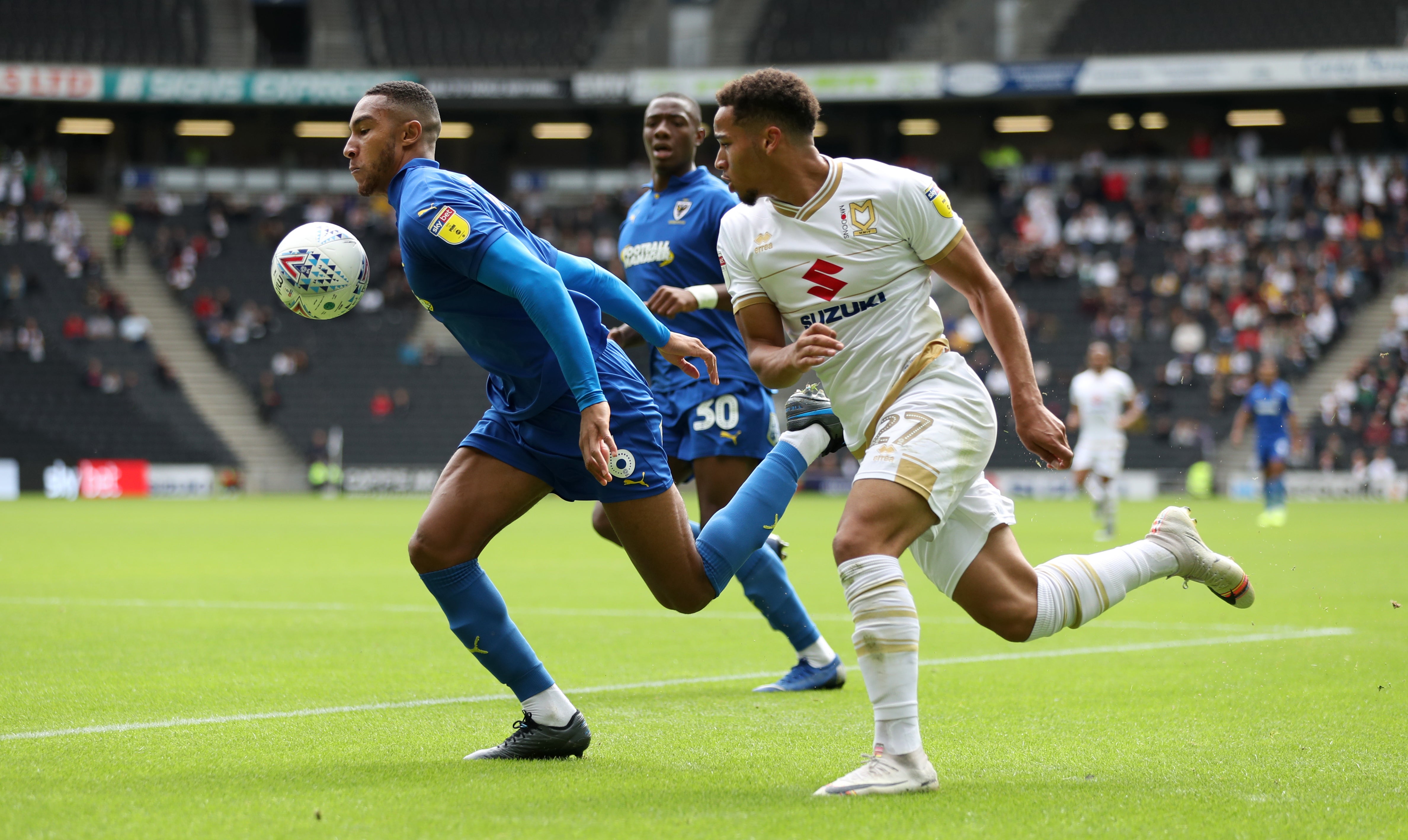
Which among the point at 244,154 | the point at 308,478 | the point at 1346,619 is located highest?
the point at 244,154

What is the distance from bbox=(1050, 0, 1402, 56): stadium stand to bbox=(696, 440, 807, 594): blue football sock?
36053 mm

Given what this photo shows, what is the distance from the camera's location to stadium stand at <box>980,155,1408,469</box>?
3138 centimetres

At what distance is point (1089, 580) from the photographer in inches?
185

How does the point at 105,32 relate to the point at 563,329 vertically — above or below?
above

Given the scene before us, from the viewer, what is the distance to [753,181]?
4.54 m

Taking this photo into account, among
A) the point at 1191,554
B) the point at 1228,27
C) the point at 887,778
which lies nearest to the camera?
the point at 887,778

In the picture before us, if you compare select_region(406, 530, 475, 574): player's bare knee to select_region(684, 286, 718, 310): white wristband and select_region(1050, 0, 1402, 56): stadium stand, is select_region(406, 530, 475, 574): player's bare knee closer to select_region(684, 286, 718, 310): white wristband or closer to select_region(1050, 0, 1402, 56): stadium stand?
select_region(684, 286, 718, 310): white wristband

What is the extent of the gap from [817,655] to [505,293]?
113 inches

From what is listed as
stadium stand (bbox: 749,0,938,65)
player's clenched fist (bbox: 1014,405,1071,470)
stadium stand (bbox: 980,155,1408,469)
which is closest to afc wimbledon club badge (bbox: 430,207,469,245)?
player's clenched fist (bbox: 1014,405,1071,470)

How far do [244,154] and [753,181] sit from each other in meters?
41.0

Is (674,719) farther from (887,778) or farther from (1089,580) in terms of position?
(1089,580)

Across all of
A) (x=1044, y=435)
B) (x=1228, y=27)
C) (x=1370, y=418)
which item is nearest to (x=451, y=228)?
(x=1044, y=435)

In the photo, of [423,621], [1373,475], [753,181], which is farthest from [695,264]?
[1373,475]

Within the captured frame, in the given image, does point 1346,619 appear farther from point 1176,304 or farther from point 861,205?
point 1176,304
